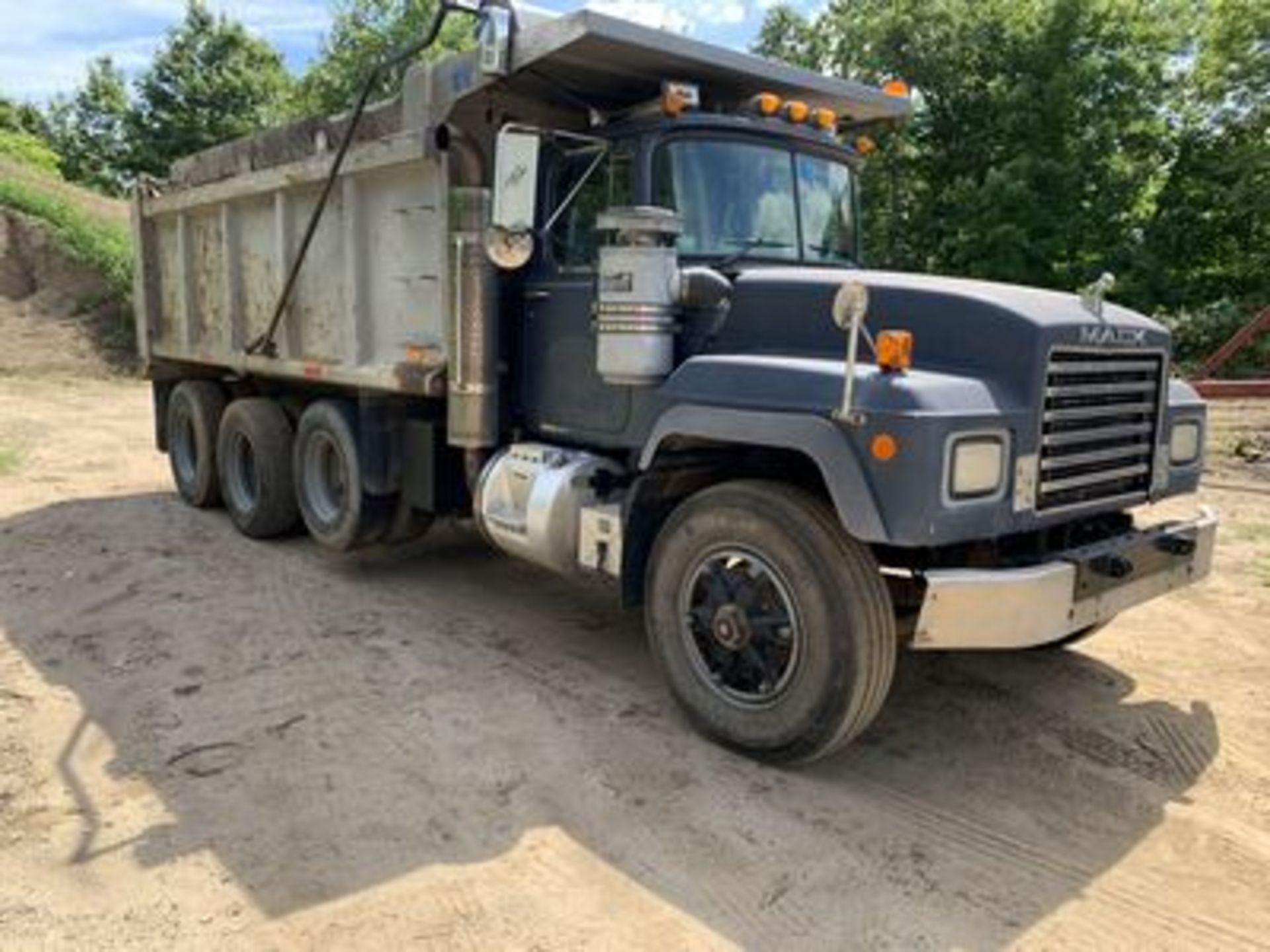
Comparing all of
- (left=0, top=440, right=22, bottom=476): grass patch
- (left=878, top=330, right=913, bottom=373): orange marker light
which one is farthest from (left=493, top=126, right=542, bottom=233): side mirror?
(left=0, top=440, right=22, bottom=476): grass patch

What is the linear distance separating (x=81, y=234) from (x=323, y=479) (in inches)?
699

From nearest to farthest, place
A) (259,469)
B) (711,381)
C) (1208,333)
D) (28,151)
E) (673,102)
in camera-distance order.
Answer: (711,381)
(673,102)
(259,469)
(1208,333)
(28,151)

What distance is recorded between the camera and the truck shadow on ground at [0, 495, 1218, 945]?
11.0 ft

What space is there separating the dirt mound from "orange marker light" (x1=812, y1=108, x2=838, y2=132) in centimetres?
1703

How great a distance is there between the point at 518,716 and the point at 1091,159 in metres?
21.1

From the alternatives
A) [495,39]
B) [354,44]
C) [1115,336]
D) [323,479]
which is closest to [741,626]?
[1115,336]

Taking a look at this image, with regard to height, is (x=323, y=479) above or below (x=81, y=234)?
below

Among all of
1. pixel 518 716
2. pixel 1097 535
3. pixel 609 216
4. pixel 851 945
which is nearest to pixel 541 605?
pixel 518 716

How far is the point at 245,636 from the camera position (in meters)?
5.47

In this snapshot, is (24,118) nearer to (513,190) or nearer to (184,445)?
(184,445)

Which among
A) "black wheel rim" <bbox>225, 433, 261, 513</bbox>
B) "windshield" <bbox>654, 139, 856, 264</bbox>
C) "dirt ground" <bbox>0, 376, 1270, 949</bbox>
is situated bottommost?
"dirt ground" <bbox>0, 376, 1270, 949</bbox>

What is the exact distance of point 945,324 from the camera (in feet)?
12.7

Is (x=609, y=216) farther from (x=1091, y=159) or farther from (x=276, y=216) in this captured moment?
(x=1091, y=159)

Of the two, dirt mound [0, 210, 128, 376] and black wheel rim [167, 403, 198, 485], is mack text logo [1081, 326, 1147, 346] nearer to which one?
black wheel rim [167, 403, 198, 485]
